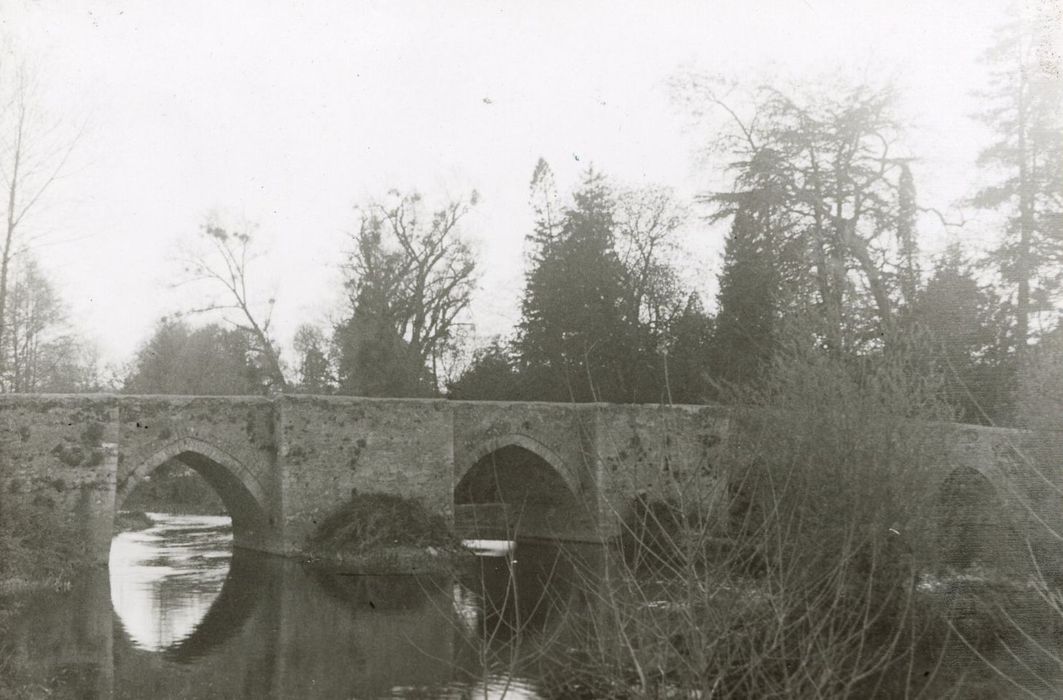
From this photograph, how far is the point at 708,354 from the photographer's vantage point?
26.0 meters

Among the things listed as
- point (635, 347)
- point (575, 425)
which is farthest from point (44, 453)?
point (635, 347)

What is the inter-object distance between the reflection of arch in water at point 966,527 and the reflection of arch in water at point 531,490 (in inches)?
298

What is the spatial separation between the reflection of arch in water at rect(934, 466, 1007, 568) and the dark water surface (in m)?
6.11

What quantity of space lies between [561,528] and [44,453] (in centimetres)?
1119

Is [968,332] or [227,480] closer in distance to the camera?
[227,480]

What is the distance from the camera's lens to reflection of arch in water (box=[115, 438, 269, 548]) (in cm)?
1659

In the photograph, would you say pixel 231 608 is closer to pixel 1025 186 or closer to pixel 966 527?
pixel 966 527

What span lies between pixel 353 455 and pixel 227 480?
8.29 ft

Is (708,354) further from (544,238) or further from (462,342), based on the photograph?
(462,342)

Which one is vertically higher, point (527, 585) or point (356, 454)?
point (356, 454)

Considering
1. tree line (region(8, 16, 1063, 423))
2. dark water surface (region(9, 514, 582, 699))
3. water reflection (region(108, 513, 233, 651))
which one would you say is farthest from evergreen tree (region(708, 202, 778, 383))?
water reflection (region(108, 513, 233, 651))

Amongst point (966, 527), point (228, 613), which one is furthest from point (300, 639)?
point (966, 527)

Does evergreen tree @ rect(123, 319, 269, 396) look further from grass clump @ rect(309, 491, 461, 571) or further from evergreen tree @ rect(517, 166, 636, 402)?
grass clump @ rect(309, 491, 461, 571)

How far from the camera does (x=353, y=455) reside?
18.3m
